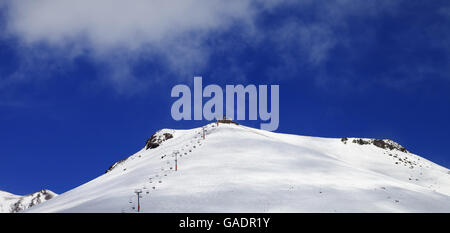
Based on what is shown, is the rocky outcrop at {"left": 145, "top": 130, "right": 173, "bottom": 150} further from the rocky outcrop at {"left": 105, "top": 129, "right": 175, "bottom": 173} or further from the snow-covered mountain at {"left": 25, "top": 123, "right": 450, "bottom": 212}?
the snow-covered mountain at {"left": 25, "top": 123, "right": 450, "bottom": 212}

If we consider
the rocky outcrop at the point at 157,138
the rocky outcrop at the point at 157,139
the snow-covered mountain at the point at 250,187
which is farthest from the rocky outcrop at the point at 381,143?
the snow-covered mountain at the point at 250,187

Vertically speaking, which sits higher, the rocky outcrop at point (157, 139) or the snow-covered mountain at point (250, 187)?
the rocky outcrop at point (157, 139)

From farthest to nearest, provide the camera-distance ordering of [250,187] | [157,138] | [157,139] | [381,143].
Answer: [381,143] → [157,138] → [157,139] → [250,187]

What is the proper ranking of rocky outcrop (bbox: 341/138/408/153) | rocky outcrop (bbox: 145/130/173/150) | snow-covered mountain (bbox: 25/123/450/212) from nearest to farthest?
1. snow-covered mountain (bbox: 25/123/450/212)
2. rocky outcrop (bbox: 145/130/173/150)
3. rocky outcrop (bbox: 341/138/408/153)

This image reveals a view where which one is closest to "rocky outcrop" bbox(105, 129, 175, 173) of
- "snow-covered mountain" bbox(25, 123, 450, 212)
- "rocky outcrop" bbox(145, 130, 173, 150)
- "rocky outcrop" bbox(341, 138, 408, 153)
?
"rocky outcrop" bbox(145, 130, 173, 150)

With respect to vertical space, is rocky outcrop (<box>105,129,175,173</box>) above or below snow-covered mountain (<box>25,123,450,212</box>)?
above

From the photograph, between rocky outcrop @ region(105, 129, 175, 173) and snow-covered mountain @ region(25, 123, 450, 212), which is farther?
rocky outcrop @ region(105, 129, 175, 173)

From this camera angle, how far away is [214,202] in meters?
28.8

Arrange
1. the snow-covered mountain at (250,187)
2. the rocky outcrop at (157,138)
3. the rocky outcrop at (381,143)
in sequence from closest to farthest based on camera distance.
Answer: the snow-covered mountain at (250,187) → the rocky outcrop at (157,138) → the rocky outcrop at (381,143)

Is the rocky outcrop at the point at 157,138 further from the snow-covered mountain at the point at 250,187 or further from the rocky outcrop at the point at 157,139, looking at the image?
the snow-covered mountain at the point at 250,187

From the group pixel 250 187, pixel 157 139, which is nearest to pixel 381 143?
pixel 157 139

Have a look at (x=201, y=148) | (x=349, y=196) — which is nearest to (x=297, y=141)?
(x=201, y=148)

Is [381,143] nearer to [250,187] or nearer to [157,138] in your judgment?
[157,138]
